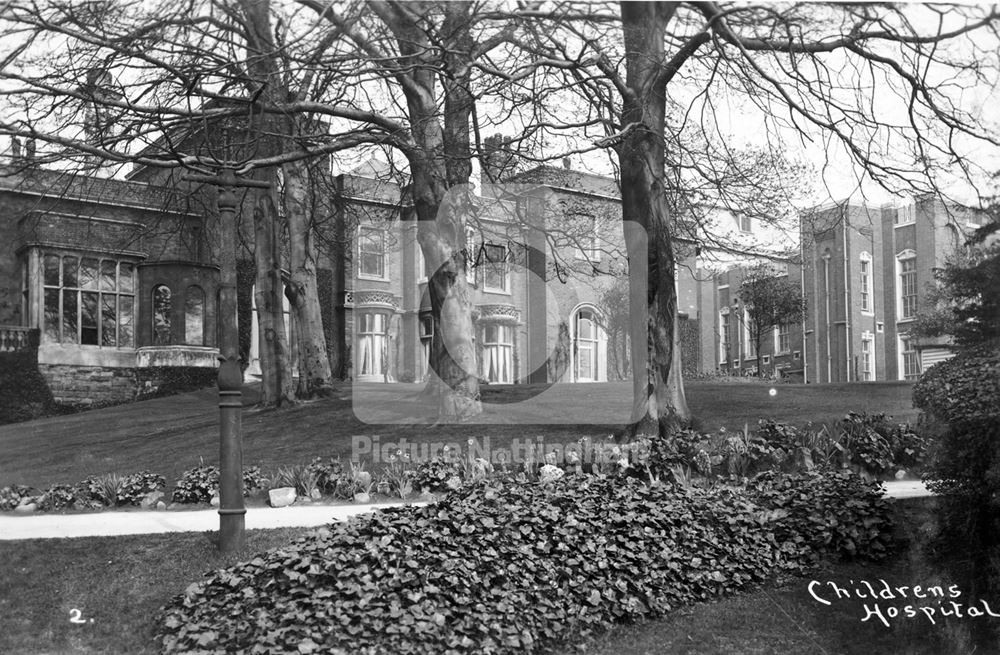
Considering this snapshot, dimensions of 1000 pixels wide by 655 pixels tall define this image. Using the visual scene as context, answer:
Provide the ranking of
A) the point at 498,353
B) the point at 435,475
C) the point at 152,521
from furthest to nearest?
1. the point at 498,353
2. the point at 435,475
3. the point at 152,521

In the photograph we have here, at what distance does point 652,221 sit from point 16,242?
20.0 metres

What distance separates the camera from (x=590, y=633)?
5.75 m

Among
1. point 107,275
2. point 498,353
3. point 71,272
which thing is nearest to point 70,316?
point 71,272

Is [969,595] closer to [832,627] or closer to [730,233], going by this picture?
[832,627]

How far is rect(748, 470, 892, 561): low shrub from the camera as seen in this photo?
23.1ft

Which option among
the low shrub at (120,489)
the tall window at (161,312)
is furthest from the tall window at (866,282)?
the tall window at (161,312)

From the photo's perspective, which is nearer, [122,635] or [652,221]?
[122,635]

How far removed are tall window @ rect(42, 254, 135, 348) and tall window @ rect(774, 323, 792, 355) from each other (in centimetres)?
2058

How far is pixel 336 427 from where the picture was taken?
14.1m

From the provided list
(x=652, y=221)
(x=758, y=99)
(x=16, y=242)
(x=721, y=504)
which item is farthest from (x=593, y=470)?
(x=16, y=242)

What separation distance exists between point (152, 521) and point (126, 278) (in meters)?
19.2

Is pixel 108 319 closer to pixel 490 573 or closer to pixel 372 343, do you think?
pixel 372 343

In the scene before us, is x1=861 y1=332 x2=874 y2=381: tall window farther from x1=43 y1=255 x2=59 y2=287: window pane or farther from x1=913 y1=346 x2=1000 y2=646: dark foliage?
x1=43 y1=255 x2=59 y2=287: window pane

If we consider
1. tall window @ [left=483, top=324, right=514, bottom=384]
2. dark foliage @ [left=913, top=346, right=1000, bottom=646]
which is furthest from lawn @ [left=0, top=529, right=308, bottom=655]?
tall window @ [left=483, top=324, right=514, bottom=384]
